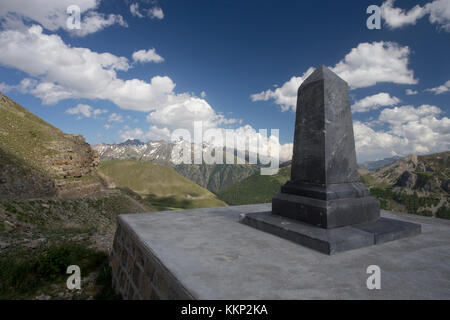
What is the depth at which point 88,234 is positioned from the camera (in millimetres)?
7309

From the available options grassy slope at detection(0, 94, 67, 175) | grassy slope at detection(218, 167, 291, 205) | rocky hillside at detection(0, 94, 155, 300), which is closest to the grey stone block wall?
rocky hillside at detection(0, 94, 155, 300)

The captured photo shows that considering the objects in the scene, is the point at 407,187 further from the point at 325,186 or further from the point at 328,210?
the point at 328,210

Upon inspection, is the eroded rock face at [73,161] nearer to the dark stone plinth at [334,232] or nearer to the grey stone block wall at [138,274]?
Result: the grey stone block wall at [138,274]

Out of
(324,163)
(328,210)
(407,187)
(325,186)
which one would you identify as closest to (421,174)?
(407,187)

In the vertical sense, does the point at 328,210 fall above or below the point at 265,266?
above

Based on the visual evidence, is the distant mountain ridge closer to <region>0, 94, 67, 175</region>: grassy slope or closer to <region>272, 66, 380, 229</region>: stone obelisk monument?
<region>0, 94, 67, 175</region>: grassy slope

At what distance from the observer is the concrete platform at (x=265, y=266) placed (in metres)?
2.10

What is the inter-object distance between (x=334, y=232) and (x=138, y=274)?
9.43 ft

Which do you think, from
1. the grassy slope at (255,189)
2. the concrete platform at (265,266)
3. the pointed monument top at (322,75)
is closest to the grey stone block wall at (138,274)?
the concrete platform at (265,266)

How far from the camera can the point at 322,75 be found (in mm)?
4477

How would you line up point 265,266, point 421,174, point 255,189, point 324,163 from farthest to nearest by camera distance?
point 255,189 → point 421,174 → point 324,163 → point 265,266
